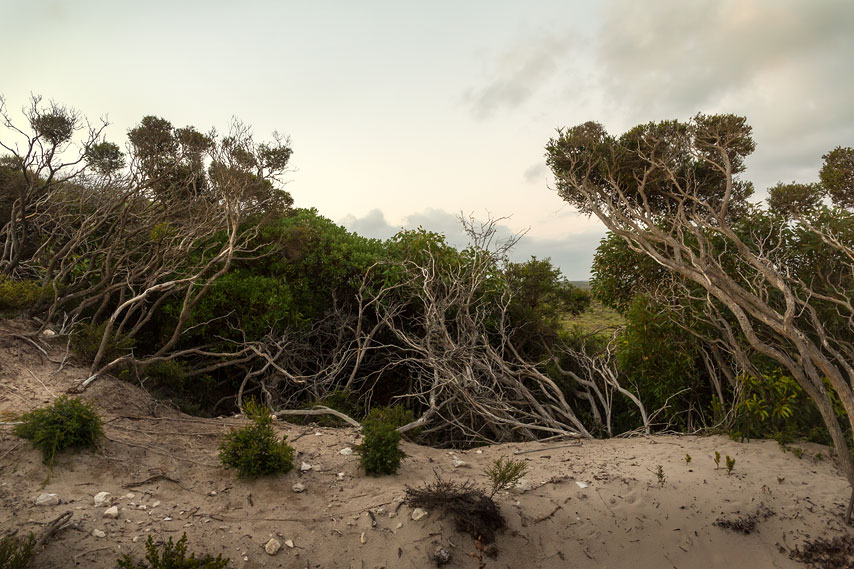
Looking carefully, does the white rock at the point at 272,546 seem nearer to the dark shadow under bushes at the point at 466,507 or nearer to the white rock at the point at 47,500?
the dark shadow under bushes at the point at 466,507

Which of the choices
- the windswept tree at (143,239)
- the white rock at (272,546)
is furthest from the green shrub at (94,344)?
the white rock at (272,546)

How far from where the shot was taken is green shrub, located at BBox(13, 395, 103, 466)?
16.0ft

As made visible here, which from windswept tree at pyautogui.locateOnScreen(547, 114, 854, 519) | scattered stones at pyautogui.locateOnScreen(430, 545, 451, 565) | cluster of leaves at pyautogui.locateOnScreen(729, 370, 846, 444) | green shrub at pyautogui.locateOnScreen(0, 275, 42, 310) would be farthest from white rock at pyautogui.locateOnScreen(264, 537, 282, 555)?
green shrub at pyautogui.locateOnScreen(0, 275, 42, 310)

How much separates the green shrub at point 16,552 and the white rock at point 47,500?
470 mm

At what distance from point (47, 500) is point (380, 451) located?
→ 3143mm

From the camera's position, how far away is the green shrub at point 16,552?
334cm

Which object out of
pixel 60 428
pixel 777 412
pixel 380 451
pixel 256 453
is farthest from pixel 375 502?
pixel 777 412

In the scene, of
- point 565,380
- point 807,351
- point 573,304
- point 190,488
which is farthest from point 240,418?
point 573,304

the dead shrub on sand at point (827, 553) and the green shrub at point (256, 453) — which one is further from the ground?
the green shrub at point (256, 453)

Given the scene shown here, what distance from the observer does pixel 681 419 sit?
365 inches

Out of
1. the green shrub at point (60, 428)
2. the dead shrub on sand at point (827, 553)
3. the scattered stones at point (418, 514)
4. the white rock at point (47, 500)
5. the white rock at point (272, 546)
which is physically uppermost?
the green shrub at point (60, 428)

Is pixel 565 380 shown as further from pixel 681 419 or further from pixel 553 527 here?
pixel 553 527

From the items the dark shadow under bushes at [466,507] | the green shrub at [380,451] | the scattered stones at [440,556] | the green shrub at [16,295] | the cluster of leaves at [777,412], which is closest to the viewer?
the scattered stones at [440,556]

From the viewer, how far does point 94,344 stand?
759 centimetres
